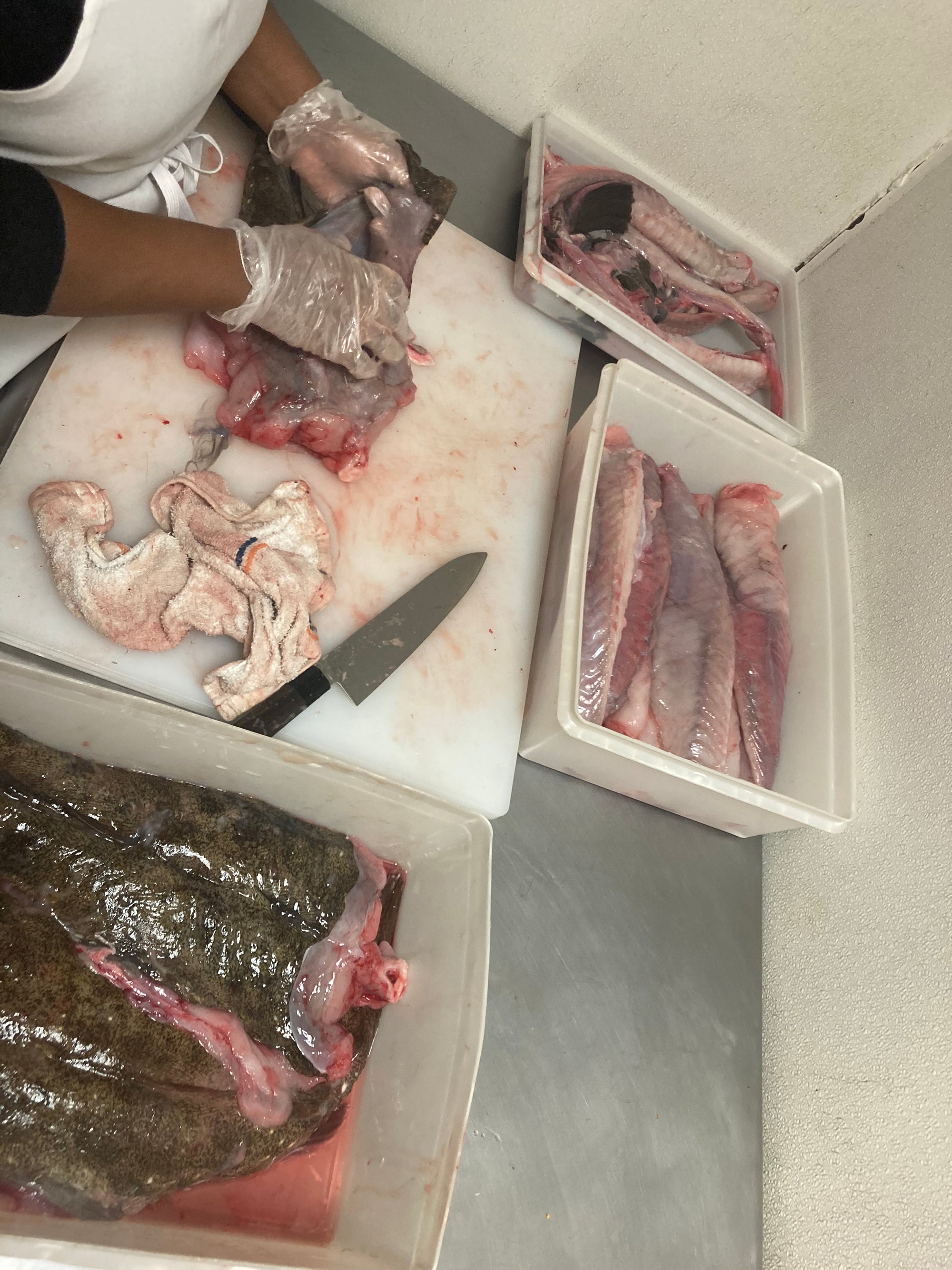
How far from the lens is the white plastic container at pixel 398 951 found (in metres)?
0.94

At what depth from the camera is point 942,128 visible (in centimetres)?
179

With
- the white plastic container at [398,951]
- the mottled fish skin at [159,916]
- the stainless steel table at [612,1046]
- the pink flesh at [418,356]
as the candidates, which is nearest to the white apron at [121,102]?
the stainless steel table at [612,1046]

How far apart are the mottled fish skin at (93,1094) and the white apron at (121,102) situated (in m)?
0.84

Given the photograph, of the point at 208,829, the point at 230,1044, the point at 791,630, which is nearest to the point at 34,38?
the point at 208,829

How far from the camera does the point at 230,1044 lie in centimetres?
102

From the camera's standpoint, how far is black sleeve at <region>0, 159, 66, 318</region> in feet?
2.90

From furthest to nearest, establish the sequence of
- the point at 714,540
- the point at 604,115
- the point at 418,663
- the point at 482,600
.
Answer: the point at 604,115 < the point at 714,540 < the point at 482,600 < the point at 418,663

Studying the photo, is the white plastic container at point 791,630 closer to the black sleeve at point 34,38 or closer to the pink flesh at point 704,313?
the pink flesh at point 704,313

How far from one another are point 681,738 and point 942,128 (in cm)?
151

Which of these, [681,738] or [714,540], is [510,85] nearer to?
[714,540]

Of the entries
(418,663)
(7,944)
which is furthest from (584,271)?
(7,944)

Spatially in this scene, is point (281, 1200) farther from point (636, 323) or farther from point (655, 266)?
point (655, 266)

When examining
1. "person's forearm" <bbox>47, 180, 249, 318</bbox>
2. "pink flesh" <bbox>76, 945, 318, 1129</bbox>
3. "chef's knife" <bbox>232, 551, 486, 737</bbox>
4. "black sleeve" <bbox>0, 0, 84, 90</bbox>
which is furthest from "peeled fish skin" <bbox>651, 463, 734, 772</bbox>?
"black sleeve" <bbox>0, 0, 84, 90</bbox>

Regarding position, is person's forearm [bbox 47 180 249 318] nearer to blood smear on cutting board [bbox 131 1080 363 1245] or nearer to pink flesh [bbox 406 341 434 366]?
pink flesh [bbox 406 341 434 366]
